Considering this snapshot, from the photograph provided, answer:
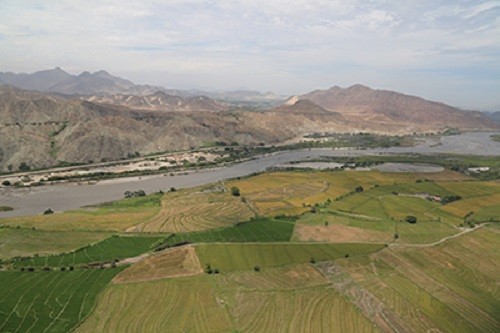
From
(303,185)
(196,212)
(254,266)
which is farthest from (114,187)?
(254,266)

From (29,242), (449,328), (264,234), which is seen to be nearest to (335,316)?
(449,328)

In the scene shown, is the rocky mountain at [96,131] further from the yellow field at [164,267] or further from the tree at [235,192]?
the yellow field at [164,267]

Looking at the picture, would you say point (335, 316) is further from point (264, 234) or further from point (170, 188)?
point (170, 188)

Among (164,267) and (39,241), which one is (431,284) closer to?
(164,267)

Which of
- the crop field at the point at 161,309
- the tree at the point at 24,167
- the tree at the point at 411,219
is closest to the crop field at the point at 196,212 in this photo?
the crop field at the point at 161,309

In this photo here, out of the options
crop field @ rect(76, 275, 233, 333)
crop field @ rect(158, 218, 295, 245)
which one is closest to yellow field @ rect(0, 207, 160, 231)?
crop field @ rect(158, 218, 295, 245)

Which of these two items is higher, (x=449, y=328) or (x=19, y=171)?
(x=449, y=328)

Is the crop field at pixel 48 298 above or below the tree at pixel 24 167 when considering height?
above

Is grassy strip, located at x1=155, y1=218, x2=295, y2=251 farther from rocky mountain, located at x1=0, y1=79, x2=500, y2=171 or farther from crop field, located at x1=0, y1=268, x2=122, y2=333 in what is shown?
rocky mountain, located at x1=0, y1=79, x2=500, y2=171
